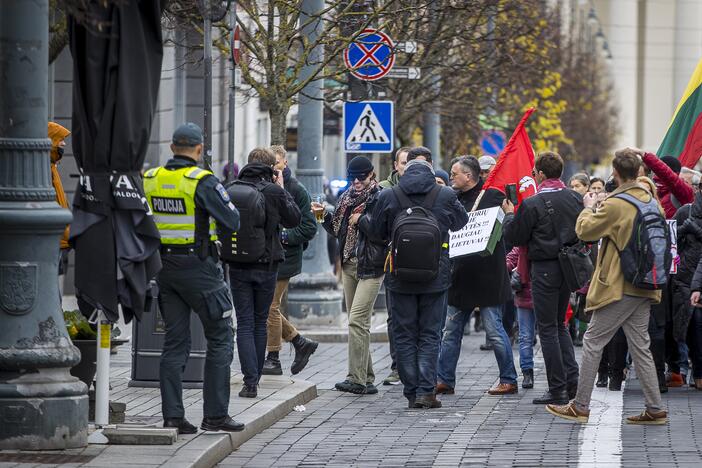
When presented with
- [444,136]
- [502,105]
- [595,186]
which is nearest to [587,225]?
[595,186]

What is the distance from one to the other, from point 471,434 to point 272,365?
9.27ft

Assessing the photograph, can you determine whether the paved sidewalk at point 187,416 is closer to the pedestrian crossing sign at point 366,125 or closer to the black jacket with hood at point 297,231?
the black jacket with hood at point 297,231

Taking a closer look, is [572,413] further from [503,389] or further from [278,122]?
[278,122]

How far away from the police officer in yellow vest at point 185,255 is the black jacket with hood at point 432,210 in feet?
7.34

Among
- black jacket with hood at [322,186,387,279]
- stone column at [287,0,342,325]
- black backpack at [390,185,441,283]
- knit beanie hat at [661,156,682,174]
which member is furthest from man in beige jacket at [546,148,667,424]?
stone column at [287,0,342,325]

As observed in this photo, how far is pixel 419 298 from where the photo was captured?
1213 centimetres

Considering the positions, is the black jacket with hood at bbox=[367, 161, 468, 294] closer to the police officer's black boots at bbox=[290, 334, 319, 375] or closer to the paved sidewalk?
the paved sidewalk

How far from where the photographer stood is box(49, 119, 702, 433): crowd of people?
995cm

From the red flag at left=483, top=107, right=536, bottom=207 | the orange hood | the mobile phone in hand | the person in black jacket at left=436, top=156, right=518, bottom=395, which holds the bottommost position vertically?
the person in black jacket at left=436, top=156, right=518, bottom=395

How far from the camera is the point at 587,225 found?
10961mm

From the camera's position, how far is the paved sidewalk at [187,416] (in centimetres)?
895

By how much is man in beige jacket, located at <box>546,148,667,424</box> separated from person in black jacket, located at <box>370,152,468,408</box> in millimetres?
1262

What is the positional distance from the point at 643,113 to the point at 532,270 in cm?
10947

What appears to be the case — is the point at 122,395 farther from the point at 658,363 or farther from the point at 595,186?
the point at 595,186
